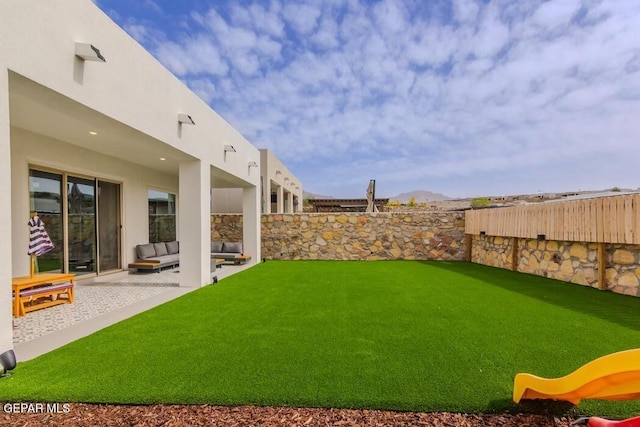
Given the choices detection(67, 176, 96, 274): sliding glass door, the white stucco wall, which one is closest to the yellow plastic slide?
the white stucco wall

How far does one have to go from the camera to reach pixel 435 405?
→ 8.21 feet

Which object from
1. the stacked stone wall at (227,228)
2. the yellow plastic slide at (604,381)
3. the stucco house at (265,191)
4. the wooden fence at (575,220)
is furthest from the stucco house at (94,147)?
the wooden fence at (575,220)

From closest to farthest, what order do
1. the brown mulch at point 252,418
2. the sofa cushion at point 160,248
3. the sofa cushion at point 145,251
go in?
the brown mulch at point 252,418
the sofa cushion at point 145,251
the sofa cushion at point 160,248

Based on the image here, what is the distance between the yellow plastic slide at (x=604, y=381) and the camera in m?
2.00

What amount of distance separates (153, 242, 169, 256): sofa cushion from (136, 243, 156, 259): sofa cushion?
25cm

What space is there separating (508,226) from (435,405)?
28.6 ft

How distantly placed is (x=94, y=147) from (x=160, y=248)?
14.2 feet

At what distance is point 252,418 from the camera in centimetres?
238

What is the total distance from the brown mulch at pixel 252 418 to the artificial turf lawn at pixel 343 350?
0.08 m

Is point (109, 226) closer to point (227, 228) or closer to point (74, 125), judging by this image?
point (74, 125)

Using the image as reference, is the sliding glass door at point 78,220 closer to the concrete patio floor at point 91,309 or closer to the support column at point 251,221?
the concrete patio floor at point 91,309

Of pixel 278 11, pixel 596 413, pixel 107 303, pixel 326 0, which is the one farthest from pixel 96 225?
pixel 596 413

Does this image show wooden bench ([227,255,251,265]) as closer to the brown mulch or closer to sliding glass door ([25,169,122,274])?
sliding glass door ([25,169,122,274])

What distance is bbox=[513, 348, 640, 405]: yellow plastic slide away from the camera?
2.00 meters
